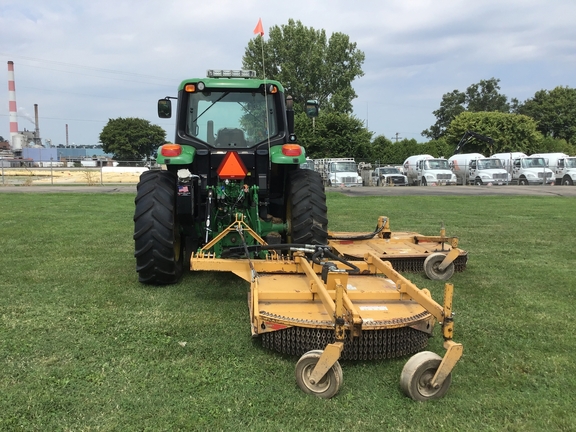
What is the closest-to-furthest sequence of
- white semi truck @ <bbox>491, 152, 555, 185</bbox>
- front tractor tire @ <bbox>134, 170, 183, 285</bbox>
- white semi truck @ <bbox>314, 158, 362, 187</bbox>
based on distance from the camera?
front tractor tire @ <bbox>134, 170, 183, 285</bbox> → white semi truck @ <bbox>314, 158, 362, 187</bbox> → white semi truck @ <bbox>491, 152, 555, 185</bbox>

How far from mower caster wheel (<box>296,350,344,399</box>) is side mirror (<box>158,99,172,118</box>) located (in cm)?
430

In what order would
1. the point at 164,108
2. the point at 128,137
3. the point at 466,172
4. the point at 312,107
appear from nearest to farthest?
the point at 164,108
the point at 312,107
the point at 466,172
the point at 128,137

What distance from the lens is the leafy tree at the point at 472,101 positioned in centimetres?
6956

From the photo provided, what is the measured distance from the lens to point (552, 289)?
5.36m

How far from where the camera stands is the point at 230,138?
5.81 metres

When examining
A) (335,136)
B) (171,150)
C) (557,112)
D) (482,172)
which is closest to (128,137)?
(335,136)

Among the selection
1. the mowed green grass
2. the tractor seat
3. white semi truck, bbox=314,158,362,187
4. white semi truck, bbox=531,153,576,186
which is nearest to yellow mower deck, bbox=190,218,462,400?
the mowed green grass

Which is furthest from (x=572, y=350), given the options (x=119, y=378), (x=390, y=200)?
(x=390, y=200)

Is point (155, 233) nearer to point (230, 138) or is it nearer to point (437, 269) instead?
point (230, 138)

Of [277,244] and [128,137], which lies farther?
[128,137]

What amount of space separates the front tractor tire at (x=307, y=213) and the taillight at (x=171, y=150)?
1.32 meters

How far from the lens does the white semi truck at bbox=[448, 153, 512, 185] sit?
29.6m

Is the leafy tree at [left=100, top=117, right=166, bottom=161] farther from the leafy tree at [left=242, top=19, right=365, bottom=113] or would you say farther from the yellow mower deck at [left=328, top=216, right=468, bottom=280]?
the yellow mower deck at [left=328, top=216, right=468, bottom=280]

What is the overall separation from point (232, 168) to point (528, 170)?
2983cm
